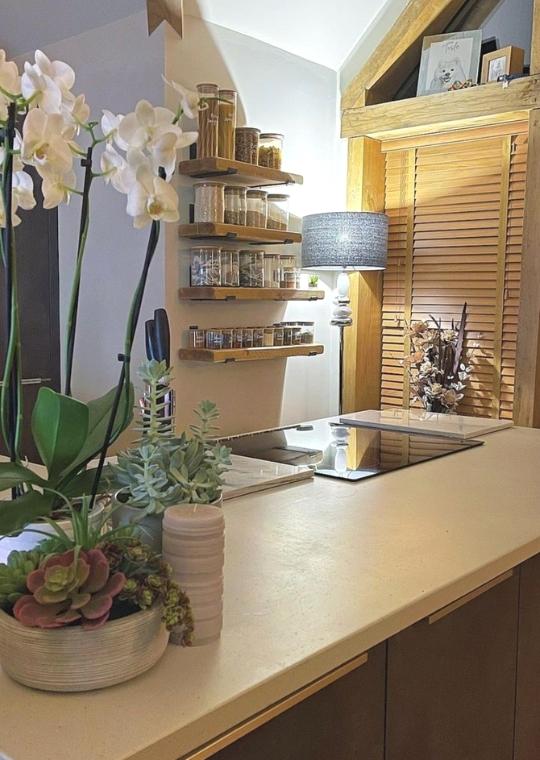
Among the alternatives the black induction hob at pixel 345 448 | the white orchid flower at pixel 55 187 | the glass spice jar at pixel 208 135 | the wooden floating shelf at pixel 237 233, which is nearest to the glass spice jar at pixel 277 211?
the wooden floating shelf at pixel 237 233

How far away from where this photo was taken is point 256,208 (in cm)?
314

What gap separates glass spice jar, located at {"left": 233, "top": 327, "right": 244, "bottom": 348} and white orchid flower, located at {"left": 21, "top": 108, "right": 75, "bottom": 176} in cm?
229

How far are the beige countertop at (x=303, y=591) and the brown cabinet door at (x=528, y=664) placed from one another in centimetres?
11

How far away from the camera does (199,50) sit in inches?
119

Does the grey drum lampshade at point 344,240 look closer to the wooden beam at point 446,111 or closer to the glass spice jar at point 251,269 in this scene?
the glass spice jar at point 251,269

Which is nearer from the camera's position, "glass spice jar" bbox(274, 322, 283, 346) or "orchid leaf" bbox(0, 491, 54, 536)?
"orchid leaf" bbox(0, 491, 54, 536)

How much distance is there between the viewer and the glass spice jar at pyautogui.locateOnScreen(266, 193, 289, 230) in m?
3.27

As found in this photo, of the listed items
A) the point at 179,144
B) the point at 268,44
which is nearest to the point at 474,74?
the point at 268,44

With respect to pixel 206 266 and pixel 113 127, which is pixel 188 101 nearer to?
pixel 113 127

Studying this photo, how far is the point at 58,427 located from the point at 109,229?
2.32 meters

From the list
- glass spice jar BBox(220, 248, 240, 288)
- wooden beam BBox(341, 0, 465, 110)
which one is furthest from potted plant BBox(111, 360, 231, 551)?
wooden beam BBox(341, 0, 465, 110)

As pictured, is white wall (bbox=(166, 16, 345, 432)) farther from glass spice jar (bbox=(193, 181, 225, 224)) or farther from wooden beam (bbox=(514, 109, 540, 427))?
wooden beam (bbox=(514, 109, 540, 427))

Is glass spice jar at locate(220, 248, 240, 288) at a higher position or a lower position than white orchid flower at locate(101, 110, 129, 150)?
lower

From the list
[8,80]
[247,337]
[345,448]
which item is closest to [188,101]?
[8,80]
